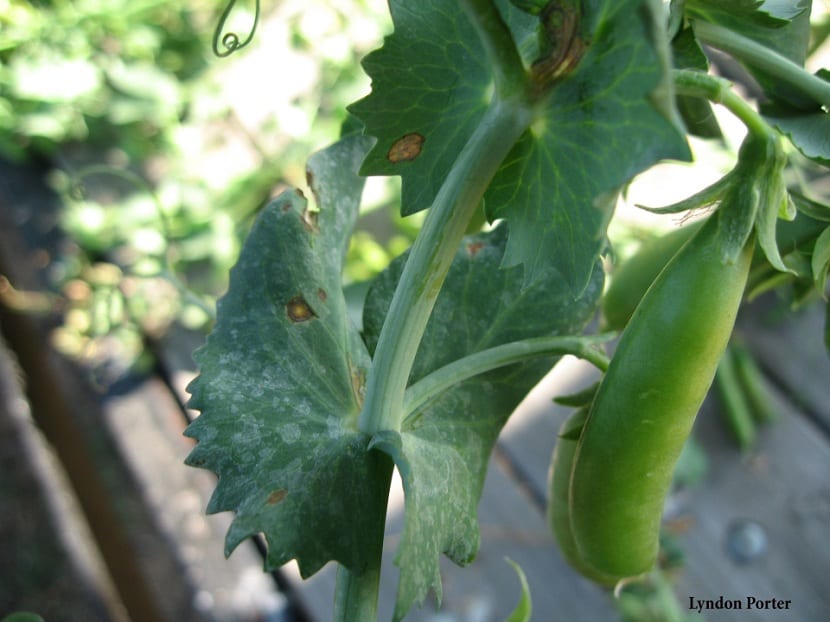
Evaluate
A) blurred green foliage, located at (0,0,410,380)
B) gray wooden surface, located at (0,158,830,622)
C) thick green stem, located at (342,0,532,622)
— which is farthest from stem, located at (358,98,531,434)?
blurred green foliage, located at (0,0,410,380)

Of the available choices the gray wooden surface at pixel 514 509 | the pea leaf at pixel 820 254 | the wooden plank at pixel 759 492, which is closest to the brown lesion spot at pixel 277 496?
the pea leaf at pixel 820 254

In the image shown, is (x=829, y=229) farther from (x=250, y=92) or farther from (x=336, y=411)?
(x=250, y=92)

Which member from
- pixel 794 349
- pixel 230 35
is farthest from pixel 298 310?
pixel 794 349

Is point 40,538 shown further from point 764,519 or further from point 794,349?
point 794,349

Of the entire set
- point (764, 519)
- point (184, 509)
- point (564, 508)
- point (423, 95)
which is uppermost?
point (423, 95)

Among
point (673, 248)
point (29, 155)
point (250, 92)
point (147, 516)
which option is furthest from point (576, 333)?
point (29, 155)

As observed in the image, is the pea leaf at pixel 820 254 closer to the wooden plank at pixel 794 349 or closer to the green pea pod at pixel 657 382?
the green pea pod at pixel 657 382

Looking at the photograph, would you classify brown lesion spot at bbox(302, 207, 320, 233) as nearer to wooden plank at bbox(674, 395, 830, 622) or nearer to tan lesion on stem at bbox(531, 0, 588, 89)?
tan lesion on stem at bbox(531, 0, 588, 89)
